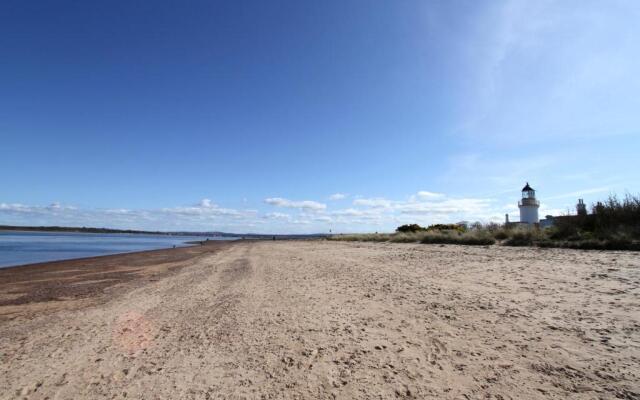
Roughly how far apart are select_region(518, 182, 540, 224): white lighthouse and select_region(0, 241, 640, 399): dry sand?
28022mm

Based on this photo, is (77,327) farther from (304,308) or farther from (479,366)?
(479,366)

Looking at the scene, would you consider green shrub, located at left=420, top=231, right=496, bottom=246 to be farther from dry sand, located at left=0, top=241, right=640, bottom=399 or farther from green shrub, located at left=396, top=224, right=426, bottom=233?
green shrub, located at left=396, top=224, right=426, bottom=233

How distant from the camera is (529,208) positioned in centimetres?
3434

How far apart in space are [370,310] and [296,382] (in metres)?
3.08

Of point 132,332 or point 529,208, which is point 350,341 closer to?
point 132,332

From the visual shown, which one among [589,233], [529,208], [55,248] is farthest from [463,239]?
[55,248]

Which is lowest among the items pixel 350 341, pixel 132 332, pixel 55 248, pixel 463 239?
pixel 55 248

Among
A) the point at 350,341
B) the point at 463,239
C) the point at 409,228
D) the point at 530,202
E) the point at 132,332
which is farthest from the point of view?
the point at 409,228

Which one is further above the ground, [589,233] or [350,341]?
[589,233]

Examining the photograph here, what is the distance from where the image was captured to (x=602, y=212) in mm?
16438

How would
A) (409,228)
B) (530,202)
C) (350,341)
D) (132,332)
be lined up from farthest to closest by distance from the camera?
(409,228) < (530,202) < (132,332) < (350,341)

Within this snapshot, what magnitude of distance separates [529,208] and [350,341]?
119 ft

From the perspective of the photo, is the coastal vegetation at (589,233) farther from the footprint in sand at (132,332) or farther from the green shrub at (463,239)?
the footprint in sand at (132,332)

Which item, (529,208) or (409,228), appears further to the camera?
(409,228)
